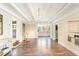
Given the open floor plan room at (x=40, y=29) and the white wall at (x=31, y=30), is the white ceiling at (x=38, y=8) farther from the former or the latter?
the white wall at (x=31, y=30)

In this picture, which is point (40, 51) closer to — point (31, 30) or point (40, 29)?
point (31, 30)

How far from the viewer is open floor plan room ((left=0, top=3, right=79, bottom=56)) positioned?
475cm

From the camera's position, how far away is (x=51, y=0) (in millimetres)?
1269

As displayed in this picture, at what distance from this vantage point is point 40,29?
1683 centimetres

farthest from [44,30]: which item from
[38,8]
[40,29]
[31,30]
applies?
[38,8]

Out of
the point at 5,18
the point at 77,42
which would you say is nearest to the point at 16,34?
the point at 5,18

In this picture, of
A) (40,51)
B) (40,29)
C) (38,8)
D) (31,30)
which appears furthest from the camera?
(40,29)

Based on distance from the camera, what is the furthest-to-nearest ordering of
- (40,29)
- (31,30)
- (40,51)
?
(40,29) < (31,30) < (40,51)

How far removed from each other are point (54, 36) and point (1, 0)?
38.2ft

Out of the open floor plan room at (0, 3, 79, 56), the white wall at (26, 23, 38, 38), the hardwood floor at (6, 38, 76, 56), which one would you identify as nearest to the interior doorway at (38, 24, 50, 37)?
the open floor plan room at (0, 3, 79, 56)

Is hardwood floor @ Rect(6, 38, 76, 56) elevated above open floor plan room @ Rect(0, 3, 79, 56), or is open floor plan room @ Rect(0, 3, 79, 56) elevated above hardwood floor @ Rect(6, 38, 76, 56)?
open floor plan room @ Rect(0, 3, 79, 56)

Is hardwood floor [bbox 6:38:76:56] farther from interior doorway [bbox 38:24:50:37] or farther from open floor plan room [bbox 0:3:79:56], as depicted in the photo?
interior doorway [bbox 38:24:50:37]

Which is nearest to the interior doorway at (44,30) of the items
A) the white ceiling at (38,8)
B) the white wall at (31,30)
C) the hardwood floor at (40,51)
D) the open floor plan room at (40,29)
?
the open floor plan room at (40,29)

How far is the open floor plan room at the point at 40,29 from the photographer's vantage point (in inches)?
187
